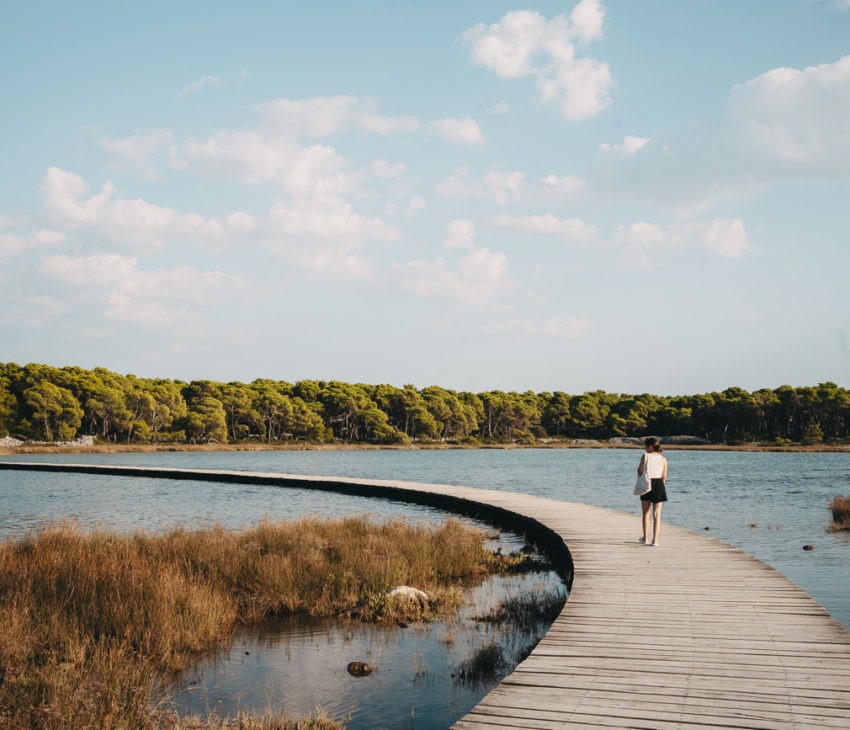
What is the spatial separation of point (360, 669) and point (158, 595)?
8.40ft

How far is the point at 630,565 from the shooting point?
33.5ft

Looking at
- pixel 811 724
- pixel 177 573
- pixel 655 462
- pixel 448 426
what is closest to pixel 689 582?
pixel 655 462

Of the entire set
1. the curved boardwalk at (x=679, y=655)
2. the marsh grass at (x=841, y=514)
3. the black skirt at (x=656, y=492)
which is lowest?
the marsh grass at (x=841, y=514)

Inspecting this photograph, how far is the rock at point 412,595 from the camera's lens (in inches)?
385

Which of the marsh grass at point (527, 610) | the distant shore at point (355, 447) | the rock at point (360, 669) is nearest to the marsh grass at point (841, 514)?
the marsh grass at point (527, 610)

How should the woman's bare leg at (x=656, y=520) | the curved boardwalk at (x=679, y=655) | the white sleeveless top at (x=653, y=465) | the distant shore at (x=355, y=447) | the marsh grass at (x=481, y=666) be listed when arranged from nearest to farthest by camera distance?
1. the curved boardwalk at (x=679, y=655)
2. the marsh grass at (x=481, y=666)
3. the white sleeveless top at (x=653, y=465)
4. the woman's bare leg at (x=656, y=520)
5. the distant shore at (x=355, y=447)

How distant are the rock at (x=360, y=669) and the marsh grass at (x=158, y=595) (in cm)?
171

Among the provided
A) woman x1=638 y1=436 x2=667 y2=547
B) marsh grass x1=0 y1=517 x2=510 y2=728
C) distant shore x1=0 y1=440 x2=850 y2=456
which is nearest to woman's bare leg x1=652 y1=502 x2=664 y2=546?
woman x1=638 y1=436 x2=667 y2=547

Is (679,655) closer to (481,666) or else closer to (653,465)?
(481,666)

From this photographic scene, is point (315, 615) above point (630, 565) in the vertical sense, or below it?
below

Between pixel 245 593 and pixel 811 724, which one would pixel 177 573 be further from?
pixel 811 724

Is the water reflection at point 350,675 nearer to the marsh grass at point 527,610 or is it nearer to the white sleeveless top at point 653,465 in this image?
the marsh grass at point 527,610

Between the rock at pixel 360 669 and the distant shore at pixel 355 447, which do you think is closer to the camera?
the rock at pixel 360 669

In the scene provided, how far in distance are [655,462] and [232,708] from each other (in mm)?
7148
